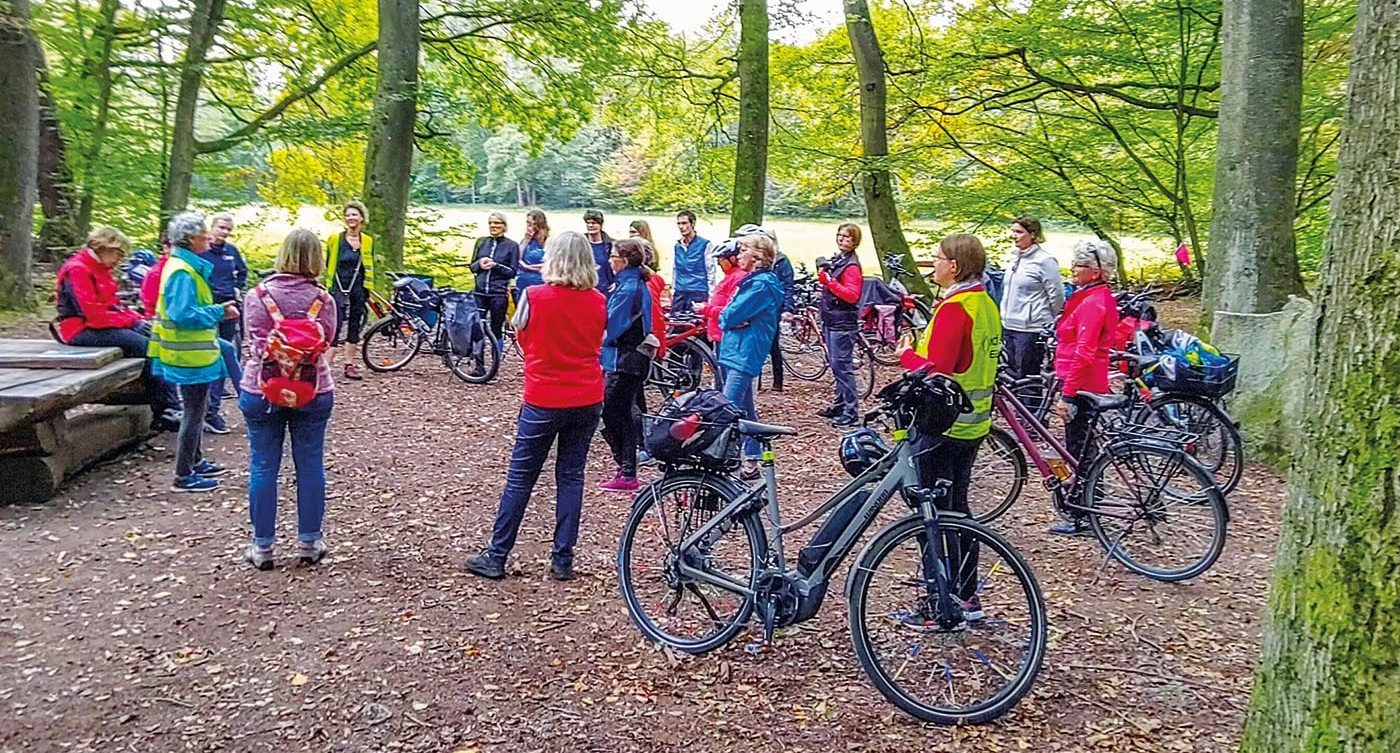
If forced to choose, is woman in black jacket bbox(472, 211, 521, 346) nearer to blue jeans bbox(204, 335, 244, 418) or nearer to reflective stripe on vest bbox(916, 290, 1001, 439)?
blue jeans bbox(204, 335, 244, 418)

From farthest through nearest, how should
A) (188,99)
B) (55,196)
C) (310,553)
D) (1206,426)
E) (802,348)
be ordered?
(188,99) < (55,196) < (802,348) < (1206,426) < (310,553)

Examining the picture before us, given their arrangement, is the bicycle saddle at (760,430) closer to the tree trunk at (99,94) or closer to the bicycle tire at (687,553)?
the bicycle tire at (687,553)

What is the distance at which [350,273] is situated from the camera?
9117 mm

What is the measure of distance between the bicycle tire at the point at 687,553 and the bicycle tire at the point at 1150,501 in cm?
230

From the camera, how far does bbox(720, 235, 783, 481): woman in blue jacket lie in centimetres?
617

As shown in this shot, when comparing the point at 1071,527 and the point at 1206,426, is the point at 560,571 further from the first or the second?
the point at 1206,426

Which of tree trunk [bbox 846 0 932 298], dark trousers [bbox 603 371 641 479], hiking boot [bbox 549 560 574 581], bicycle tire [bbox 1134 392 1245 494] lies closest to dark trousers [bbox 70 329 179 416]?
dark trousers [bbox 603 371 641 479]

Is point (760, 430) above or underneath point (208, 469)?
above

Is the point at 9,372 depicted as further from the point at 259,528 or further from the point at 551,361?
the point at 551,361

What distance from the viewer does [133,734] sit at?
10.7 ft

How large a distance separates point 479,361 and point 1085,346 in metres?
6.09

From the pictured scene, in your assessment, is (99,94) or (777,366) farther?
(99,94)

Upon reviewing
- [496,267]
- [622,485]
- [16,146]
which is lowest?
[622,485]

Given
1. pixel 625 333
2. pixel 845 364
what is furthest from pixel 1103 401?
pixel 845 364
